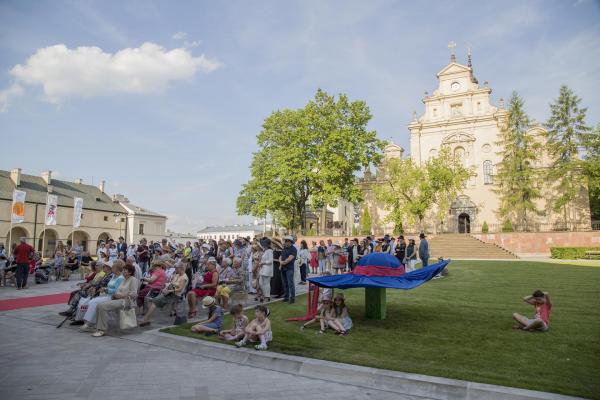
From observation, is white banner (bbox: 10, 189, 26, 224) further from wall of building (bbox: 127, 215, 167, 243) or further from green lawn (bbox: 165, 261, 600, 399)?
wall of building (bbox: 127, 215, 167, 243)

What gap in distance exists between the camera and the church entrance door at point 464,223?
42438 millimetres

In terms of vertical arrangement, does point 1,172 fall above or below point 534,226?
above

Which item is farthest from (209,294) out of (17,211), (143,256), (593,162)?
(593,162)

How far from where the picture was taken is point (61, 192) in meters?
53.6

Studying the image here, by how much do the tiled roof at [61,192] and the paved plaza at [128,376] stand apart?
152 feet

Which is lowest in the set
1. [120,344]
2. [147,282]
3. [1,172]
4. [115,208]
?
[120,344]

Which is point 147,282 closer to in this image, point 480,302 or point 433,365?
point 433,365

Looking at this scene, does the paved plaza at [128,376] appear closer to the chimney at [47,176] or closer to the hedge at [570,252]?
the hedge at [570,252]

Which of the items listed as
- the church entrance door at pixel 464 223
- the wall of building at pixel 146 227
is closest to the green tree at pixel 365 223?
the church entrance door at pixel 464 223

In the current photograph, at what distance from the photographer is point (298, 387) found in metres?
5.43

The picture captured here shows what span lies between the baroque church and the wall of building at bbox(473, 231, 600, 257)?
23.8 ft

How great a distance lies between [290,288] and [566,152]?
38.2 m

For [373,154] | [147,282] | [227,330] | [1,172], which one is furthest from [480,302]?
[1,172]

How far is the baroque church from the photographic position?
41531mm
